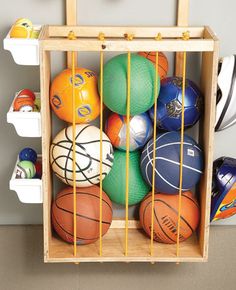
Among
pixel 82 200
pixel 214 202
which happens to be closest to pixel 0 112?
pixel 82 200

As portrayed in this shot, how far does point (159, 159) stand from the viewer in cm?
274

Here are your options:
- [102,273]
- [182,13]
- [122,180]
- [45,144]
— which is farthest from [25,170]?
[182,13]

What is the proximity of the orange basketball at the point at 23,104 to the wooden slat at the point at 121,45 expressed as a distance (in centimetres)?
27

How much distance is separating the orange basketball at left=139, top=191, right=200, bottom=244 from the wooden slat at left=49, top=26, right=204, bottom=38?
0.66 m

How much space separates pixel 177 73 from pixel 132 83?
0.42m

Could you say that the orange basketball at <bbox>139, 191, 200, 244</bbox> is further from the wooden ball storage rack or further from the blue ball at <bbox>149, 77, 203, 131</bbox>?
the blue ball at <bbox>149, 77, 203, 131</bbox>

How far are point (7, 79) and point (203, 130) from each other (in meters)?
0.88

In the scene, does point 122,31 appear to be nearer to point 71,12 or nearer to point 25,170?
point 71,12

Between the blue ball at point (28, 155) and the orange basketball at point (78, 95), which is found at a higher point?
the orange basketball at point (78, 95)

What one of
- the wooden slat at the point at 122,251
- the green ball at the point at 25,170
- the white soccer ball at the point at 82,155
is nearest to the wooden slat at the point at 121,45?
the white soccer ball at the point at 82,155

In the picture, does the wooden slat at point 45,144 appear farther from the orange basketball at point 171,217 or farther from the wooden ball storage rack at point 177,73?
the orange basketball at point 171,217

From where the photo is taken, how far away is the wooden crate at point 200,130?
2.55 meters

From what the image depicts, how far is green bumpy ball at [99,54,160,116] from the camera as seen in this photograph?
2605 millimetres

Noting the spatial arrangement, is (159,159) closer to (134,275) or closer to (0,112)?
(134,275)
